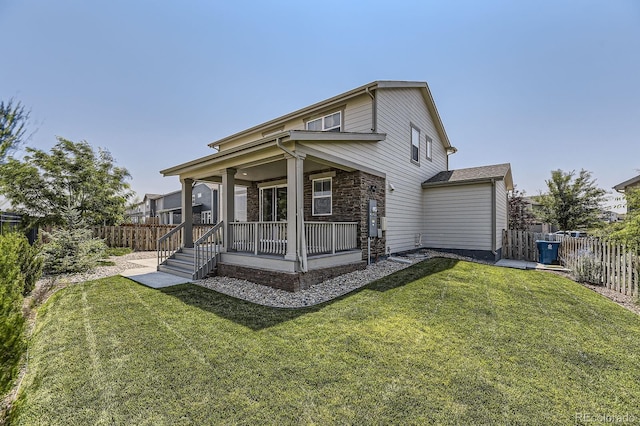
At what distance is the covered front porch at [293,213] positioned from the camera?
6.94m

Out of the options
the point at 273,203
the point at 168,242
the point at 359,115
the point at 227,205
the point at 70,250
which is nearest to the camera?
the point at 227,205

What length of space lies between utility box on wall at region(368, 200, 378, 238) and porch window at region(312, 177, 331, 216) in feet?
5.20

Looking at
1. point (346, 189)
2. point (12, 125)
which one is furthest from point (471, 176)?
point (12, 125)

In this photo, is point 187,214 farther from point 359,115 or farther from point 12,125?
point 359,115

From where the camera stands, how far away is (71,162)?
14.7 meters

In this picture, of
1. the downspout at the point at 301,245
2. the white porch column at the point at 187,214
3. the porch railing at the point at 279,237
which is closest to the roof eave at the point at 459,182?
the porch railing at the point at 279,237

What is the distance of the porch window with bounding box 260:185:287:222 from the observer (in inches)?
476

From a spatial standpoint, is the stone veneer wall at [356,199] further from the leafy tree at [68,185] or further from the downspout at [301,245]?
the leafy tree at [68,185]

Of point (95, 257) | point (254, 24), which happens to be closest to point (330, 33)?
point (254, 24)

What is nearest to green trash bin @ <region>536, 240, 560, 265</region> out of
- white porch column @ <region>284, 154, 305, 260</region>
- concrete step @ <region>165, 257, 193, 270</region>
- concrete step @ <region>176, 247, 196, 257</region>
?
white porch column @ <region>284, 154, 305, 260</region>

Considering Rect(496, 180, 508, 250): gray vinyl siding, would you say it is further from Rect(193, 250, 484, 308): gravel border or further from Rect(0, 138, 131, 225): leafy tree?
Rect(0, 138, 131, 225): leafy tree

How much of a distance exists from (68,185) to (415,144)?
1851 centimetres

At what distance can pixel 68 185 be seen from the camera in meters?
14.5

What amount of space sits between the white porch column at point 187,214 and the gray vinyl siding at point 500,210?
526 inches
